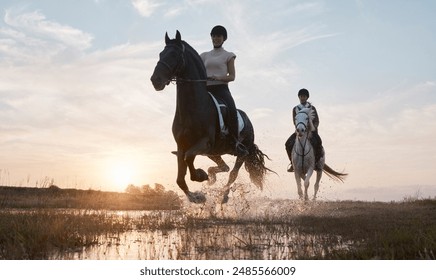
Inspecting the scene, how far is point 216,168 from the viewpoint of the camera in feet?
40.7

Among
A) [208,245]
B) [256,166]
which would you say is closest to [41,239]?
[208,245]

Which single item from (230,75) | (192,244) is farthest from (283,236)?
(230,75)

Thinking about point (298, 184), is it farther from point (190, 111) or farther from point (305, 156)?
point (190, 111)

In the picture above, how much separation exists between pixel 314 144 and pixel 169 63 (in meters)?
8.61

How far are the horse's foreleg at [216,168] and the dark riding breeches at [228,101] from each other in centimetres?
132

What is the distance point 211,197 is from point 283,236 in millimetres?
5089

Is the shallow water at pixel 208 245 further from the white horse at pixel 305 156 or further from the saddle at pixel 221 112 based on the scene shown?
the white horse at pixel 305 156

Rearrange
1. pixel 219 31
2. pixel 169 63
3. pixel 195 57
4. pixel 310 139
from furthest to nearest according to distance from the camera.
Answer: pixel 310 139 → pixel 219 31 → pixel 195 57 → pixel 169 63

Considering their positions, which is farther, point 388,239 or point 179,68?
point 179,68

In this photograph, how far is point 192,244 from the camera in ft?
21.2

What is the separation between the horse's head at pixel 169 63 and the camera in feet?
28.6
